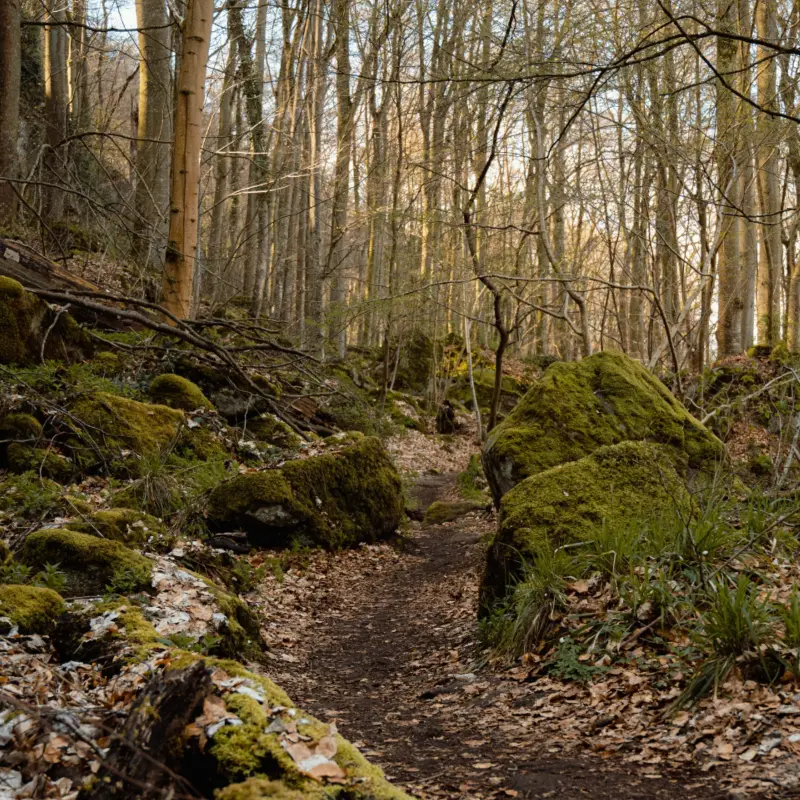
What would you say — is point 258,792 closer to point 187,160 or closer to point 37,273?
point 37,273

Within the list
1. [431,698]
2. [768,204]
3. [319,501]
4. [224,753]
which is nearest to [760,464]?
[319,501]

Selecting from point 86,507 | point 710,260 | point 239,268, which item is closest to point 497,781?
point 86,507

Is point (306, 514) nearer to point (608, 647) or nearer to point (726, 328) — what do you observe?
point (608, 647)

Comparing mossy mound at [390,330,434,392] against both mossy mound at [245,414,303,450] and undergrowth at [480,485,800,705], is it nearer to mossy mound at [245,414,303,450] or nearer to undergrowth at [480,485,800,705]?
mossy mound at [245,414,303,450]

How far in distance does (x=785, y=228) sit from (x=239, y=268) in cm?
2048

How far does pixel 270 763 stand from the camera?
250 cm

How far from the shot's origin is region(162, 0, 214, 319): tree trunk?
32.1ft

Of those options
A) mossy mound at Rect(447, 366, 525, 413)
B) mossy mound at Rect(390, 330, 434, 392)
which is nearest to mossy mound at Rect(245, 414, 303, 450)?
mossy mound at Rect(447, 366, 525, 413)

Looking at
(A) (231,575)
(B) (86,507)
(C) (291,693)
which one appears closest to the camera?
(C) (291,693)

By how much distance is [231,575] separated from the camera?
260 inches

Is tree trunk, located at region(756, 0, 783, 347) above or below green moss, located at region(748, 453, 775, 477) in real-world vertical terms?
above

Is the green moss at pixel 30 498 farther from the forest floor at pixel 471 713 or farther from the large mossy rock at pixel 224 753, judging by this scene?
the large mossy rock at pixel 224 753

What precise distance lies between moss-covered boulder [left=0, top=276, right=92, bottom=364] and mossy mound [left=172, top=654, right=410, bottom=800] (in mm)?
6611

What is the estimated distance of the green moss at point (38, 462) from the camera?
711cm
